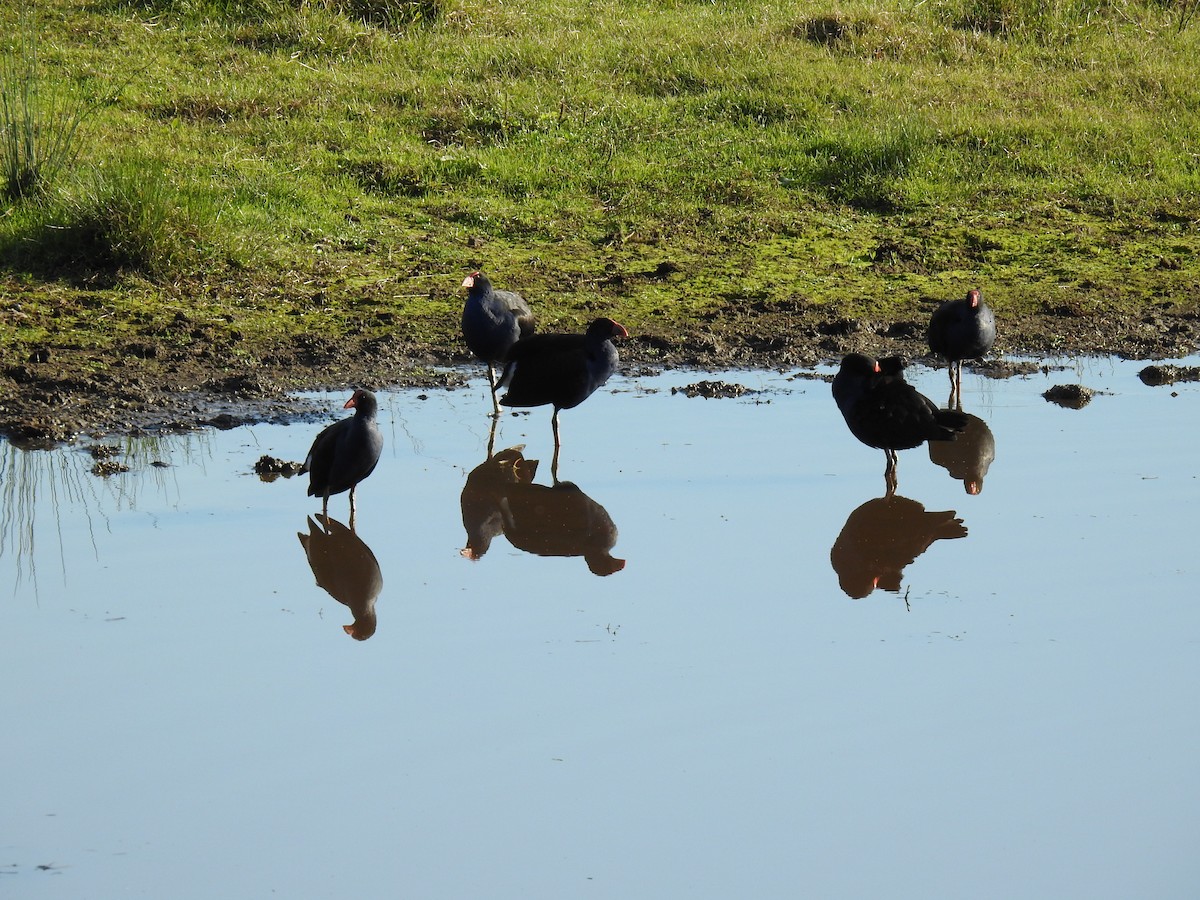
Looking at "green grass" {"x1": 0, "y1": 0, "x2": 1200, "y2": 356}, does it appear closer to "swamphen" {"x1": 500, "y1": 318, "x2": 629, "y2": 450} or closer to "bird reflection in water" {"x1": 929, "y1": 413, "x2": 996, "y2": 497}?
"swamphen" {"x1": 500, "y1": 318, "x2": 629, "y2": 450}

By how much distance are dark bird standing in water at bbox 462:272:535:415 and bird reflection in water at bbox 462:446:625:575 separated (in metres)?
1.10

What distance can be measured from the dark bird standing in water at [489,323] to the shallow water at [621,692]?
1.15 m

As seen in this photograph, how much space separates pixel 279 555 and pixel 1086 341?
21.5 feet

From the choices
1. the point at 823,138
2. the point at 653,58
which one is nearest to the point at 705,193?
the point at 823,138

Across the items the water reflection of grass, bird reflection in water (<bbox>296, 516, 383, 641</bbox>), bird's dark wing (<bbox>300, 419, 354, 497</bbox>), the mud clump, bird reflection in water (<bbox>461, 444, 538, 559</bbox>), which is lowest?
bird reflection in water (<bbox>461, 444, 538, 559</bbox>)

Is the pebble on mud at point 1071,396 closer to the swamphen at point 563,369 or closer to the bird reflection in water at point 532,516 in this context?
the swamphen at point 563,369

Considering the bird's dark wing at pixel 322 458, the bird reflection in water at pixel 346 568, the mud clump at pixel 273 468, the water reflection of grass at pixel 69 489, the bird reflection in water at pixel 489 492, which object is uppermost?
the bird's dark wing at pixel 322 458

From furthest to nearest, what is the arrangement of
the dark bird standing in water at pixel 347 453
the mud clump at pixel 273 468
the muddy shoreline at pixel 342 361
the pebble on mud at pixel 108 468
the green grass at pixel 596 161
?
the green grass at pixel 596 161, the muddy shoreline at pixel 342 361, the mud clump at pixel 273 468, the pebble on mud at pixel 108 468, the dark bird standing in water at pixel 347 453

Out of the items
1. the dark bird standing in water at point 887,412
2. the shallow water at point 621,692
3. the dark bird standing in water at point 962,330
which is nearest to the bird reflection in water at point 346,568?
the shallow water at point 621,692

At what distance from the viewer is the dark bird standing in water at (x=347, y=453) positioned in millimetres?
7578

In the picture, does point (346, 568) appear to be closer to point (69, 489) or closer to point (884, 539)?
point (69, 489)

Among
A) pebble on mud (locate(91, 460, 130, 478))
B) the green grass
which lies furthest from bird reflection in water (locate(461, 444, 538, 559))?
the green grass

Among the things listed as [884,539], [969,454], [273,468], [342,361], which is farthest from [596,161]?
[884,539]

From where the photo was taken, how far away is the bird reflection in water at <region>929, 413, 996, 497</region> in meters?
8.45
